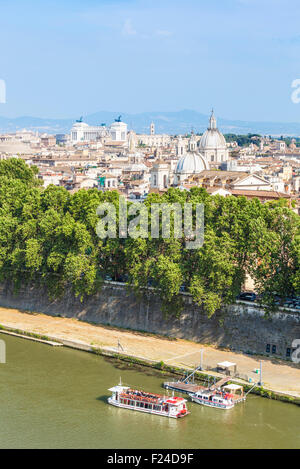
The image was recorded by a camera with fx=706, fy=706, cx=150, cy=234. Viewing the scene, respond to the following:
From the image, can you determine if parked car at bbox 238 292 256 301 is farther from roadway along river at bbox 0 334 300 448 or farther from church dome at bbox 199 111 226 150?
church dome at bbox 199 111 226 150

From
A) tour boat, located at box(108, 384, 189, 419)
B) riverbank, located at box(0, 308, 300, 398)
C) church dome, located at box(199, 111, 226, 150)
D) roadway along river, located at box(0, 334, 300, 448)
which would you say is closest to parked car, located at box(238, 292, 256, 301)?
riverbank, located at box(0, 308, 300, 398)

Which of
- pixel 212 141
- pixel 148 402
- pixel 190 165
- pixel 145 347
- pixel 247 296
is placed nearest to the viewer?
pixel 148 402

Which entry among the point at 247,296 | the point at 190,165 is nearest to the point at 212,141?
the point at 190,165

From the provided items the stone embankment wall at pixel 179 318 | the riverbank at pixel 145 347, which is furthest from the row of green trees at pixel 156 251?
the riverbank at pixel 145 347

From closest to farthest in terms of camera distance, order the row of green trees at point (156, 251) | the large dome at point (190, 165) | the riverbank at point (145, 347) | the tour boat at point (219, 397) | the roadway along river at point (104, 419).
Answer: the roadway along river at point (104, 419) → the tour boat at point (219, 397) → the riverbank at point (145, 347) → the row of green trees at point (156, 251) → the large dome at point (190, 165)

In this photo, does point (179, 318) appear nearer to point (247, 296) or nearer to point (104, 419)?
point (247, 296)

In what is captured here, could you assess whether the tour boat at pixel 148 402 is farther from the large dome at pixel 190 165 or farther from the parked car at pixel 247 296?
the large dome at pixel 190 165
